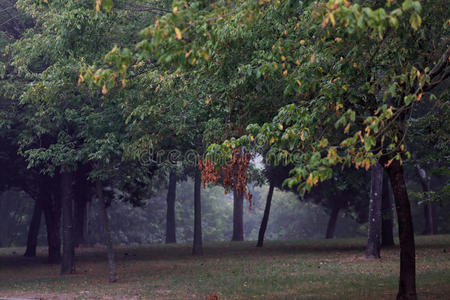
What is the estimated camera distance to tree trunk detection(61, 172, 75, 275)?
22.4 meters

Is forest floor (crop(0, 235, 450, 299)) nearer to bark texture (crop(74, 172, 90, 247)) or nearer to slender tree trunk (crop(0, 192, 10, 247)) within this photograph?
bark texture (crop(74, 172, 90, 247))

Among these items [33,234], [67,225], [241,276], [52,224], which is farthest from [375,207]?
[33,234]

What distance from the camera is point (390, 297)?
13141 millimetres

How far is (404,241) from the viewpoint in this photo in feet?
39.0

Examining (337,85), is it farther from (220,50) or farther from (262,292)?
(262,292)

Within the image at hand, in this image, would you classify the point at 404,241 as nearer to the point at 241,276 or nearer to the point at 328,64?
the point at 328,64

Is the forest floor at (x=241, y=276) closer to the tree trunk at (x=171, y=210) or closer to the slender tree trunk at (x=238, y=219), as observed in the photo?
the slender tree trunk at (x=238, y=219)

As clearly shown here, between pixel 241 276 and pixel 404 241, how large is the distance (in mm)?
8224

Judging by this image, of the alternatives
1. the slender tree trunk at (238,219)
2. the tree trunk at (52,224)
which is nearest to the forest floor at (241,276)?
the tree trunk at (52,224)

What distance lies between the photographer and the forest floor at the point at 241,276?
49.2 ft

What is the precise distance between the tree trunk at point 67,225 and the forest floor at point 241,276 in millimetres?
578

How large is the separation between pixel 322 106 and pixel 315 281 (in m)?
9.51

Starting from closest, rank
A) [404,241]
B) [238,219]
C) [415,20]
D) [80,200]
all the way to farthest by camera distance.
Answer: [415,20] → [404,241] → [80,200] → [238,219]

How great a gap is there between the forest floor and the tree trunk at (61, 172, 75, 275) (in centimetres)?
58
